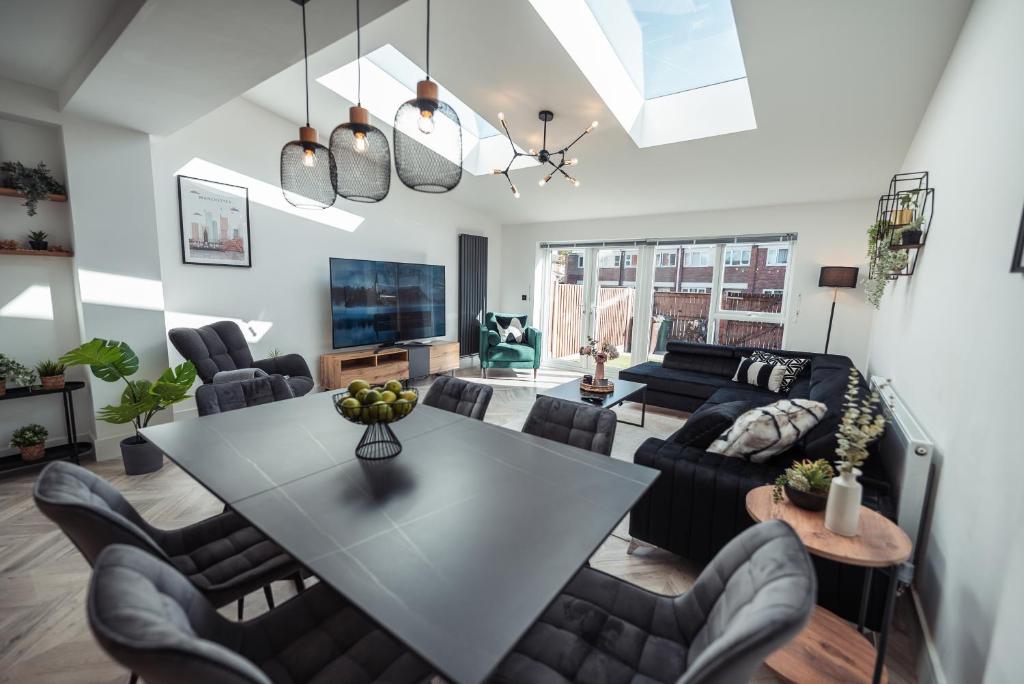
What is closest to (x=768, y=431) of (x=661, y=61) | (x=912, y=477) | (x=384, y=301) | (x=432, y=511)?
(x=912, y=477)

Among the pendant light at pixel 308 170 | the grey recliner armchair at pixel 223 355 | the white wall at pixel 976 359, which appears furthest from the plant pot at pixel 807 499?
the grey recliner armchair at pixel 223 355

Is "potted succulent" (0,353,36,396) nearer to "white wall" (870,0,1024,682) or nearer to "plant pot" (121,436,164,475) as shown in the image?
"plant pot" (121,436,164,475)

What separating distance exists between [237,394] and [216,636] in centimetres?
161

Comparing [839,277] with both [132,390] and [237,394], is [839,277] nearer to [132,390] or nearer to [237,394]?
[237,394]

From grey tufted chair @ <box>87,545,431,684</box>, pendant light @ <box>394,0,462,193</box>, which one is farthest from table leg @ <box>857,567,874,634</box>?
pendant light @ <box>394,0,462,193</box>

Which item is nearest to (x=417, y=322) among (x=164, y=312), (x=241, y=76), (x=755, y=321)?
(x=164, y=312)

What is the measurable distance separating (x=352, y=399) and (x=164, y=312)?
3147mm

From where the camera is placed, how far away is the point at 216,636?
3.18ft

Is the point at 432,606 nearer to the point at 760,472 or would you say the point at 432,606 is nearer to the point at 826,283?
the point at 760,472

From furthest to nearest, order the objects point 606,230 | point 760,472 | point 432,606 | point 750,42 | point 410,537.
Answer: point 606,230
point 750,42
point 760,472
point 410,537
point 432,606

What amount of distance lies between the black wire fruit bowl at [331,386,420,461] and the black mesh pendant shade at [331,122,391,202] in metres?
0.72

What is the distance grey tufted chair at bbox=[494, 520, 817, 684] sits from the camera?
73cm

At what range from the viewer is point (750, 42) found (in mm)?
2658

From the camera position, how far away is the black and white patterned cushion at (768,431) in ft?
6.57
